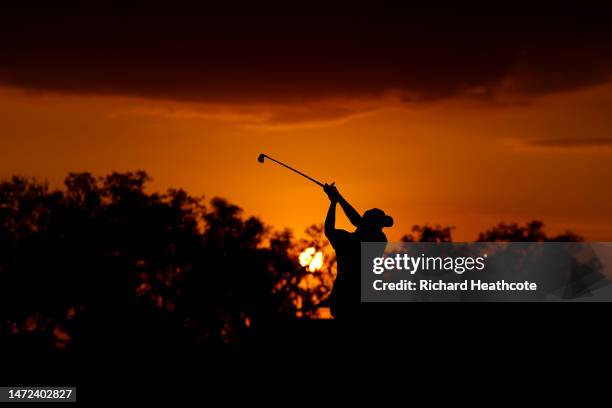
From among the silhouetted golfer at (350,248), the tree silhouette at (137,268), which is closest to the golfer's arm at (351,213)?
the silhouetted golfer at (350,248)

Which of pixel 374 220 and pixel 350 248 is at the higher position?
pixel 374 220

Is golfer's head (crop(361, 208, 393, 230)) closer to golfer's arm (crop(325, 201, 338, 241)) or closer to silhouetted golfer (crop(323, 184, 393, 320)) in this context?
silhouetted golfer (crop(323, 184, 393, 320))

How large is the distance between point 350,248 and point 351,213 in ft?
1.96

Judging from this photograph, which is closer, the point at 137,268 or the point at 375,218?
the point at 375,218

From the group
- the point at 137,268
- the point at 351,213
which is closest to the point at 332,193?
the point at 351,213

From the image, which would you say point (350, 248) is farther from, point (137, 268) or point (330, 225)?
point (137, 268)

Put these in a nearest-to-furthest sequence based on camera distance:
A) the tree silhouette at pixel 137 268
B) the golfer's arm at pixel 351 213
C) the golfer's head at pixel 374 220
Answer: the golfer's head at pixel 374 220 → the golfer's arm at pixel 351 213 → the tree silhouette at pixel 137 268

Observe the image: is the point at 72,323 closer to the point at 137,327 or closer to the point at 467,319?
the point at 137,327

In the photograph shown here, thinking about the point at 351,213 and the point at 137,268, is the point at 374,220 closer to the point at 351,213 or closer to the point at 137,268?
the point at 351,213

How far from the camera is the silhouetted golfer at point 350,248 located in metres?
15.6

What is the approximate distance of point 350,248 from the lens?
51.5 ft

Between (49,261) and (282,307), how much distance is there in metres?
16.2

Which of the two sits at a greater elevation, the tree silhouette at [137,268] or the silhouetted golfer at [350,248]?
the tree silhouette at [137,268]

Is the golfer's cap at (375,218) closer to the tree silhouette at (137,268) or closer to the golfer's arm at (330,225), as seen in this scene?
the golfer's arm at (330,225)
